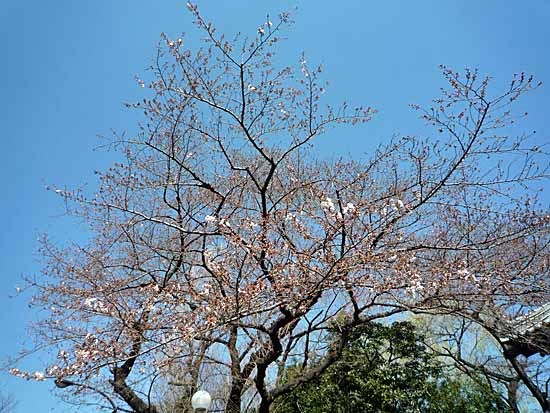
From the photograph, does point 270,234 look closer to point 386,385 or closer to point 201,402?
point 201,402

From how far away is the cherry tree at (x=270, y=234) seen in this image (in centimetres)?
389

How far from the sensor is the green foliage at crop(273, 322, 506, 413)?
20.2 ft

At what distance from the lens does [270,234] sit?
4410 mm

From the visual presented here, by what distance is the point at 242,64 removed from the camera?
406 cm

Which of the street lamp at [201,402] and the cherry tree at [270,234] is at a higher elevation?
the cherry tree at [270,234]

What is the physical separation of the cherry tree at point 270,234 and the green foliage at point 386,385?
0.69m

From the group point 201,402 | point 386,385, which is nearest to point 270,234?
point 201,402

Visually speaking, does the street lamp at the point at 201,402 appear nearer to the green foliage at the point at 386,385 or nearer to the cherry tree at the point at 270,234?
the cherry tree at the point at 270,234

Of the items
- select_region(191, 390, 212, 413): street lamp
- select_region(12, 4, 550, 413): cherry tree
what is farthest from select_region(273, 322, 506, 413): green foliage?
select_region(191, 390, 212, 413): street lamp

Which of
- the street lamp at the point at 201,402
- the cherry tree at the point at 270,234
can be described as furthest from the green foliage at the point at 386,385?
the street lamp at the point at 201,402

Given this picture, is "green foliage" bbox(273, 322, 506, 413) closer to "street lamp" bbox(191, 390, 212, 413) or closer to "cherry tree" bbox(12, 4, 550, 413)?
"cherry tree" bbox(12, 4, 550, 413)

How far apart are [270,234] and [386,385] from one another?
3109mm

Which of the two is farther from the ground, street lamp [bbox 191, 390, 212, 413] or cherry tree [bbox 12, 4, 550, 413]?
cherry tree [bbox 12, 4, 550, 413]

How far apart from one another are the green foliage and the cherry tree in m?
0.69
